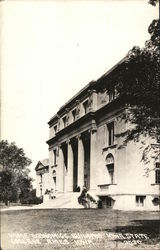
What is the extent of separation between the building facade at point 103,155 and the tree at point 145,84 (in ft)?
18.2

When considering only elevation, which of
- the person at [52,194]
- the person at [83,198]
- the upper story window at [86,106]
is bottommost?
the person at [52,194]

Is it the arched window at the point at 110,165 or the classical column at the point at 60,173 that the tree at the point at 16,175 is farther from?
the arched window at the point at 110,165

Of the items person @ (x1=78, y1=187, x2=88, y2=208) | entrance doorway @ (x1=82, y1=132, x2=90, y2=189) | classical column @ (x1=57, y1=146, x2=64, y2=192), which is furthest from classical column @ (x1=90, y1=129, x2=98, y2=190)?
classical column @ (x1=57, y1=146, x2=64, y2=192)

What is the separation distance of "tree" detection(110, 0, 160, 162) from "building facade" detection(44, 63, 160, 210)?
18.2 ft

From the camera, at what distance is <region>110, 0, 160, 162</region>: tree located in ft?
40.1

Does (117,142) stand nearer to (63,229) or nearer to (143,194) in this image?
(143,194)

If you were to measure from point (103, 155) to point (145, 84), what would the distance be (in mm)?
21493

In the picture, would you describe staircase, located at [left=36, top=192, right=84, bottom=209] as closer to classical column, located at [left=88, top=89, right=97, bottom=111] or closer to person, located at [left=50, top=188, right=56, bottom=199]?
classical column, located at [left=88, top=89, right=97, bottom=111]

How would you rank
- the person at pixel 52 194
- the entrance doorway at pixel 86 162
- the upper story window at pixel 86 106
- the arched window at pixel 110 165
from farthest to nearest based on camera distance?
1. the person at pixel 52 194
2. the entrance doorway at pixel 86 162
3. the upper story window at pixel 86 106
4. the arched window at pixel 110 165

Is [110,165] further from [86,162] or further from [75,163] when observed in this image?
[75,163]

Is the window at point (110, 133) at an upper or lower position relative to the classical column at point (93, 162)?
upper

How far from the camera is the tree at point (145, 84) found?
12227 mm

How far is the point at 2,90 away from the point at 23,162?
34.1m

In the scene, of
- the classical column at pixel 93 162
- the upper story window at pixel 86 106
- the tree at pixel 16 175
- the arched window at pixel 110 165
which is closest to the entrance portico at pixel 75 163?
the classical column at pixel 93 162
